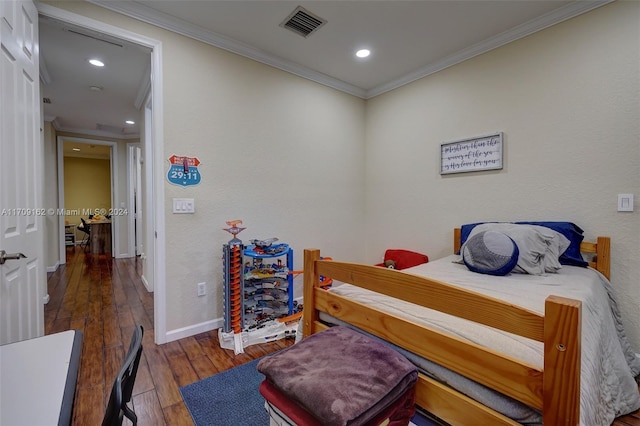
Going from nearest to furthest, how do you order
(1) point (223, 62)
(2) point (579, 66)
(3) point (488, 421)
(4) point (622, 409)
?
(3) point (488, 421)
(4) point (622, 409)
(2) point (579, 66)
(1) point (223, 62)

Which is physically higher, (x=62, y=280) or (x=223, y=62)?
(x=223, y=62)

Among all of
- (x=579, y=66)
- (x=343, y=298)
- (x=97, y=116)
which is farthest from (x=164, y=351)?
(x=97, y=116)

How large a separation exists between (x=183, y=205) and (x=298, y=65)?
1.89 m

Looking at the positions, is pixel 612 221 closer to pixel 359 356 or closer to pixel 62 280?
pixel 359 356

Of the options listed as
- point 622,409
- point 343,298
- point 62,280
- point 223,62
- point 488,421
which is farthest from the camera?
point 62,280

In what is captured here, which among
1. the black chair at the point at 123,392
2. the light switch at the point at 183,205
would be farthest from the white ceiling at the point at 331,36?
the black chair at the point at 123,392

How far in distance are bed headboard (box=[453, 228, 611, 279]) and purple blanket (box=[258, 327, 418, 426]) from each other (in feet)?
6.24

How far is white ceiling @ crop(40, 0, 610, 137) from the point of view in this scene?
210 cm

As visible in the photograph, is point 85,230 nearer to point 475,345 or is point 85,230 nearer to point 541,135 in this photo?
point 475,345

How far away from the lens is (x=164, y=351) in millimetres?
2170

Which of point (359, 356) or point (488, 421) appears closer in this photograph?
point (488, 421)

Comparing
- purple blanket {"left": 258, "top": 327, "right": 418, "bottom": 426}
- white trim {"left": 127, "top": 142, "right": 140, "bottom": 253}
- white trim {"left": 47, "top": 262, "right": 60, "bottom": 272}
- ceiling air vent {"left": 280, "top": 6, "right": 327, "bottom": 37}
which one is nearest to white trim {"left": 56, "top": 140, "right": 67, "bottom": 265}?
white trim {"left": 47, "top": 262, "right": 60, "bottom": 272}

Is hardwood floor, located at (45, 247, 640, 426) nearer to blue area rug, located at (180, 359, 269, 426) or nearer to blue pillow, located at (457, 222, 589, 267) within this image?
blue area rug, located at (180, 359, 269, 426)

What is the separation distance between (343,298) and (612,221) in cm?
205
